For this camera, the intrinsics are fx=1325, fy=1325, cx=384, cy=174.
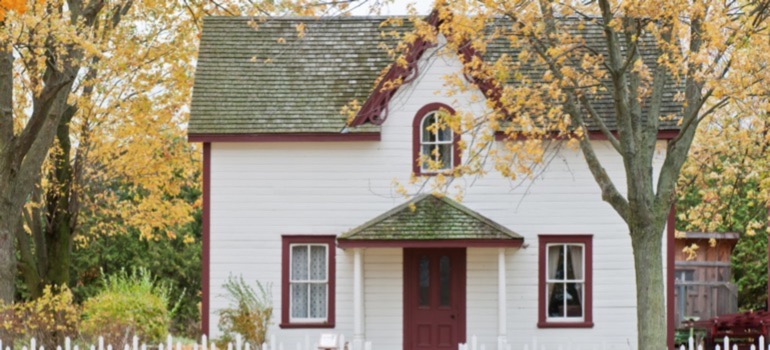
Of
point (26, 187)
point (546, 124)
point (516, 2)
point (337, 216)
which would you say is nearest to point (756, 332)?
point (546, 124)

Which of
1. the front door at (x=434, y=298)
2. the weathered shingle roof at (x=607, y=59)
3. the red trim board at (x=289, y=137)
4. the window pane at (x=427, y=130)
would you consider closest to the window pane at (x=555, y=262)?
the front door at (x=434, y=298)

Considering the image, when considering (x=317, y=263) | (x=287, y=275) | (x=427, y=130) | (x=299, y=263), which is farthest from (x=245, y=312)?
(x=427, y=130)

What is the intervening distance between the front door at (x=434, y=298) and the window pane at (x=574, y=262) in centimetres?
210

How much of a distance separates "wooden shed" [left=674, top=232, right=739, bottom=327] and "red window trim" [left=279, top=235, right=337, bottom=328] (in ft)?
34.6

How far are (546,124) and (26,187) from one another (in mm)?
9439

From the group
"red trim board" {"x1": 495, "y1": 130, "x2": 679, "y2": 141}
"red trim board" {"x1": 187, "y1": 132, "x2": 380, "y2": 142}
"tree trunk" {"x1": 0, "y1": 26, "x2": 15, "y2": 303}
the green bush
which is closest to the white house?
"red trim board" {"x1": 187, "y1": 132, "x2": 380, "y2": 142}

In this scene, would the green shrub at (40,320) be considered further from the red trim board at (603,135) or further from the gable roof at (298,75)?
the red trim board at (603,135)

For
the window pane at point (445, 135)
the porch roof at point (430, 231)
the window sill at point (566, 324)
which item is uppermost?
Answer: the window pane at point (445, 135)

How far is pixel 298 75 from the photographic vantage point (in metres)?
27.3

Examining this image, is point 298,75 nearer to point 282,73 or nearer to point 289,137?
point 282,73

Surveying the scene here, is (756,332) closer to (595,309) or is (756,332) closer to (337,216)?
(595,309)

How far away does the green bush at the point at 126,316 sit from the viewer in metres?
21.1

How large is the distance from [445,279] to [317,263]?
257 cm

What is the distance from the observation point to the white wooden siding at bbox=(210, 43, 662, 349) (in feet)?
85.6
